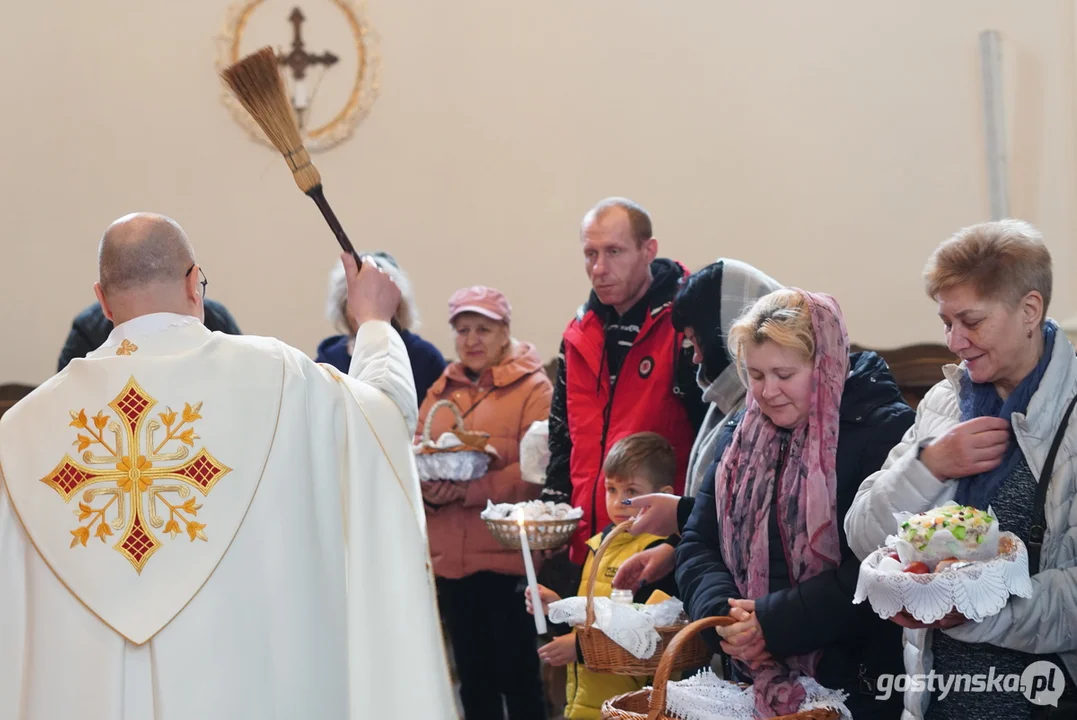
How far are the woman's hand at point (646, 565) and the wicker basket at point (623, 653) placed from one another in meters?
0.23

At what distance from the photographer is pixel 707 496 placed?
11.0 ft

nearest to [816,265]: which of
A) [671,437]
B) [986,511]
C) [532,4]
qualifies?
[532,4]

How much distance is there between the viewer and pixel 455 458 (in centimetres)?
475

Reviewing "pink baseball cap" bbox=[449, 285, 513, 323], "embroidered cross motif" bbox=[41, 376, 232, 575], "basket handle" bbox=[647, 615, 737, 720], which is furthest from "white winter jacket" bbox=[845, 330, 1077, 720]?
"pink baseball cap" bbox=[449, 285, 513, 323]

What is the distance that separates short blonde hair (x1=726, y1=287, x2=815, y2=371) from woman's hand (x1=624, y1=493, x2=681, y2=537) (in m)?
0.58

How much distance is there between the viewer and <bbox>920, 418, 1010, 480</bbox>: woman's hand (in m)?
2.67

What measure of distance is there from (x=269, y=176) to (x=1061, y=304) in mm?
4577

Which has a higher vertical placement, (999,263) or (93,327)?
(999,263)

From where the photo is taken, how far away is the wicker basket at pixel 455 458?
15.6ft

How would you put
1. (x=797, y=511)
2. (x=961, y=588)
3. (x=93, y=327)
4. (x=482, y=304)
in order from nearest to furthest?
(x=961, y=588) → (x=797, y=511) → (x=93, y=327) → (x=482, y=304)

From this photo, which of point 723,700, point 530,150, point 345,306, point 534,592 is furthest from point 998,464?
point 530,150

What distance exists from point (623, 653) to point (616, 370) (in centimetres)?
134

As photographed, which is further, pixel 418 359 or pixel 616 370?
pixel 418 359

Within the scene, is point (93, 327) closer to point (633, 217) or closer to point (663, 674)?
point (633, 217)
